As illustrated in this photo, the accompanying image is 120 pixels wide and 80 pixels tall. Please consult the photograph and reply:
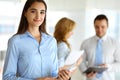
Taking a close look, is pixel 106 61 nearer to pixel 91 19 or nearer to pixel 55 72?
pixel 55 72

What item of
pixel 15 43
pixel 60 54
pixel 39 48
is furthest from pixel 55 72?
pixel 60 54

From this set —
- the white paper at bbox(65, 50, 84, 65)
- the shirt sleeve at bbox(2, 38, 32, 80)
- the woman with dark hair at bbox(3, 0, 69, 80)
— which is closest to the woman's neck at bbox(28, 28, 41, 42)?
the woman with dark hair at bbox(3, 0, 69, 80)

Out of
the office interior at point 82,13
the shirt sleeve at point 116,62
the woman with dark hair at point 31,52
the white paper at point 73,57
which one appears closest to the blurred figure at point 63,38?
the white paper at point 73,57

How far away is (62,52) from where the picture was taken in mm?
2602

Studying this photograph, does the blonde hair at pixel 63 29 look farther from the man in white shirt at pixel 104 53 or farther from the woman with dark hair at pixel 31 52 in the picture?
the woman with dark hair at pixel 31 52

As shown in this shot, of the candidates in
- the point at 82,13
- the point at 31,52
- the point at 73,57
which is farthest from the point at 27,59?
the point at 82,13

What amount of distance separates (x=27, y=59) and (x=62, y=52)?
3.50 ft

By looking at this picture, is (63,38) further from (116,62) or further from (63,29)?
(116,62)

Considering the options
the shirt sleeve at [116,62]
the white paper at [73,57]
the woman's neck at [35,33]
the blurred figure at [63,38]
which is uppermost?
the woman's neck at [35,33]

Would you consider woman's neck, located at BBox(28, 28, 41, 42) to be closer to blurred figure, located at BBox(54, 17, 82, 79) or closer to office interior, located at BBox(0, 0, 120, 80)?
blurred figure, located at BBox(54, 17, 82, 79)

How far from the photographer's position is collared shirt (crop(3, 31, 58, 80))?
155 centimetres

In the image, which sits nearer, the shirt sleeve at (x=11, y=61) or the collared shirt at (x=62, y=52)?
the shirt sleeve at (x=11, y=61)

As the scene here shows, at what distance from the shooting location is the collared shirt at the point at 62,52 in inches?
102

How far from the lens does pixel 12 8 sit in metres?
3.65
